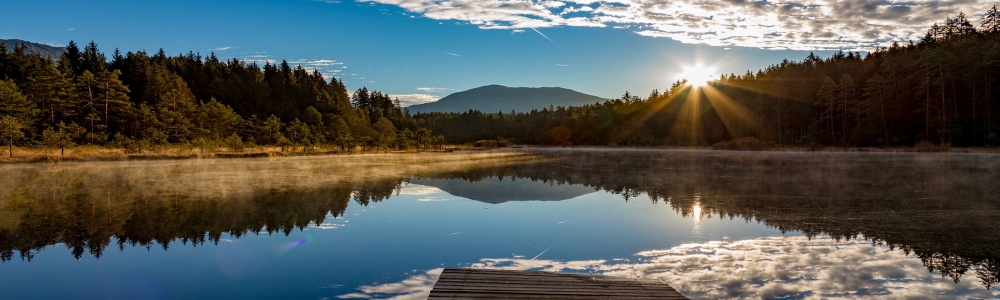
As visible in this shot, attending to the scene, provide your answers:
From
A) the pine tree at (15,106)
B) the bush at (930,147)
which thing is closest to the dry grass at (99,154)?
the pine tree at (15,106)

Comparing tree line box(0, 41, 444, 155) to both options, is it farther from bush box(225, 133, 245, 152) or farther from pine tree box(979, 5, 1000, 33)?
pine tree box(979, 5, 1000, 33)

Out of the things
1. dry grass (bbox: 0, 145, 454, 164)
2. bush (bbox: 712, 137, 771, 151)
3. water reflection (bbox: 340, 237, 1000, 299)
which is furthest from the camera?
bush (bbox: 712, 137, 771, 151)

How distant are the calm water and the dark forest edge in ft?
134

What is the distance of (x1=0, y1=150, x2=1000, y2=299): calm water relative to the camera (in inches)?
284

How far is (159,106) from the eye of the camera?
6231 cm

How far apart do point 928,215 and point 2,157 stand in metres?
50.7

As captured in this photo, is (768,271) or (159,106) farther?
(159,106)

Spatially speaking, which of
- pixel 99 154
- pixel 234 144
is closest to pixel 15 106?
pixel 99 154

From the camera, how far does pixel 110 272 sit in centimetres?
786

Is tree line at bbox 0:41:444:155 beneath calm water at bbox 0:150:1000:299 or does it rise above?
above

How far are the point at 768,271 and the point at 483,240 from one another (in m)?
4.82

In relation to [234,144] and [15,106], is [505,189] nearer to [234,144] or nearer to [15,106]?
[234,144]

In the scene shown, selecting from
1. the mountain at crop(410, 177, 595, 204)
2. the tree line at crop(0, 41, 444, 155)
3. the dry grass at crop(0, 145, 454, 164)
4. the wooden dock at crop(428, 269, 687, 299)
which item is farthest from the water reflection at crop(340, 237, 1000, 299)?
the tree line at crop(0, 41, 444, 155)

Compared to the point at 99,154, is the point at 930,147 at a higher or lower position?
lower
